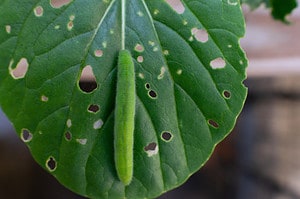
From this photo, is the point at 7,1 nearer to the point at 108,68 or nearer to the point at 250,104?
the point at 108,68

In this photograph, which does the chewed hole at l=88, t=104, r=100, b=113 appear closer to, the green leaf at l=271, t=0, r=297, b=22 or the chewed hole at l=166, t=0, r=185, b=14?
the chewed hole at l=166, t=0, r=185, b=14

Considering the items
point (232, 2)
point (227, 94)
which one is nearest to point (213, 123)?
point (227, 94)

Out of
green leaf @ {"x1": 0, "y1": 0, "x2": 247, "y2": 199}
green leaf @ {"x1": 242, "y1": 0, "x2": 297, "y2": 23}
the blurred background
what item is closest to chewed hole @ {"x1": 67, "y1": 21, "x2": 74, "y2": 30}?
green leaf @ {"x1": 0, "y1": 0, "x2": 247, "y2": 199}

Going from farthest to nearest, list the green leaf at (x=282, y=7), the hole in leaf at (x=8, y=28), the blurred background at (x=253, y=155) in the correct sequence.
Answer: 1. the blurred background at (x=253, y=155)
2. the green leaf at (x=282, y=7)
3. the hole in leaf at (x=8, y=28)

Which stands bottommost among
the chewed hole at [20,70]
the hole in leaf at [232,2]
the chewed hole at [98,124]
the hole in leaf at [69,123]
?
the chewed hole at [98,124]

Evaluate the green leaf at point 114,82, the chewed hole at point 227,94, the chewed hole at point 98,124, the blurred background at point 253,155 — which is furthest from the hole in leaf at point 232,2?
the blurred background at point 253,155

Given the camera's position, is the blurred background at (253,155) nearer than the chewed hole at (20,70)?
No

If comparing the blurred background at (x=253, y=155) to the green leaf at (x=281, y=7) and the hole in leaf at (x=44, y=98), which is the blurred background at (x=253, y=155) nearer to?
the green leaf at (x=281, y=7)

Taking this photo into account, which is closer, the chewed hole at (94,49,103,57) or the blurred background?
the chewed hole at (94,49,103,57)

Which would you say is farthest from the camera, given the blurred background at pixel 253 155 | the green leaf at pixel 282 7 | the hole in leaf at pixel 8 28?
the blurred background at pixel 253 155
